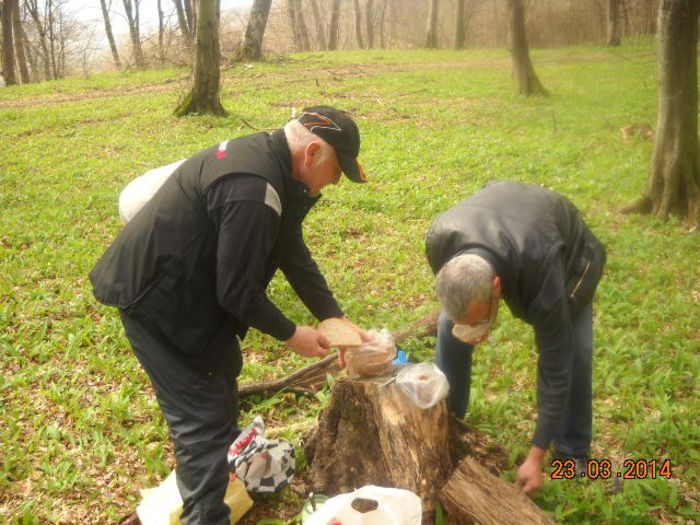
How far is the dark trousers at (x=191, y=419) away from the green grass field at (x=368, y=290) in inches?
29.9

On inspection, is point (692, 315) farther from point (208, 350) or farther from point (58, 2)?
point (58, 2)

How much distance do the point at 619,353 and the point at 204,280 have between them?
2.98m

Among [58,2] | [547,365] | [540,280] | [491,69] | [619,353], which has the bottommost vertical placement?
[619,353]

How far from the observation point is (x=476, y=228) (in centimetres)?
225

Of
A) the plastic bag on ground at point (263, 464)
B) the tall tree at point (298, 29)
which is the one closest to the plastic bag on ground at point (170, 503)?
the plastic bag on ground at point (263, 464)

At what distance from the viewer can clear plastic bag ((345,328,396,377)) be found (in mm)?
2730

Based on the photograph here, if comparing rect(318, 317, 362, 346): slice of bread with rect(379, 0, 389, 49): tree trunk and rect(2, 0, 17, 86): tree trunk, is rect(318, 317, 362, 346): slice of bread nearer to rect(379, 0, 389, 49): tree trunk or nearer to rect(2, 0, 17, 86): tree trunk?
rect(2, 0, 17, 86): tree trunk

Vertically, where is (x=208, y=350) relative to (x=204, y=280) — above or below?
below

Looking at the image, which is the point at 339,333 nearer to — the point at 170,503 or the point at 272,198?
the point at 272,198

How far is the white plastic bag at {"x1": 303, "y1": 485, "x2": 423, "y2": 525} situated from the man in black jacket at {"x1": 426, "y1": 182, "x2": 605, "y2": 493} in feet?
1.75

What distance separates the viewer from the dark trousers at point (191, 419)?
2.33 meters

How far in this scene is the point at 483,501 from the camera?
227 cm

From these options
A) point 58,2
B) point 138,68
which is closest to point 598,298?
point 138,68

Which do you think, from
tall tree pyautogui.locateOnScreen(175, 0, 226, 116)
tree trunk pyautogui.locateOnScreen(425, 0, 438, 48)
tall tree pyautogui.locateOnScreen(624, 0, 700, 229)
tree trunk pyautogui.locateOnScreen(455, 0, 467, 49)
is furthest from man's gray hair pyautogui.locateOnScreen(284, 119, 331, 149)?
tree trunk pyautogui.locateOnScreen(425, 0, 438, 48)
